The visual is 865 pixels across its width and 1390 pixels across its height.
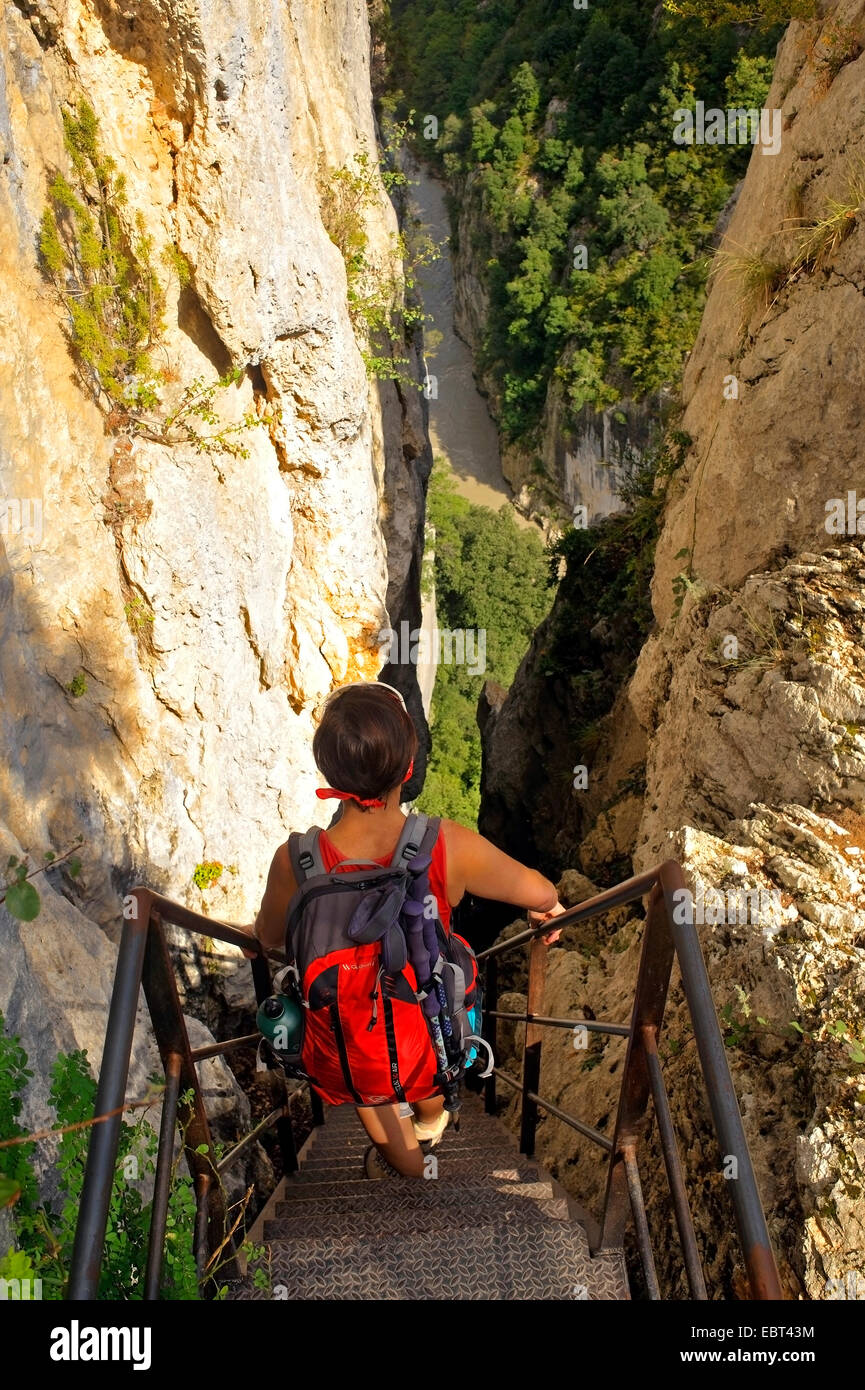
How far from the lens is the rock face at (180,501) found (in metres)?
4.99

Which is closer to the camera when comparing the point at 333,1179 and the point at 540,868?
the point at 333,1179

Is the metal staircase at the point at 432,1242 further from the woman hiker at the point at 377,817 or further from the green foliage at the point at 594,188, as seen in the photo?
the green foliage at the point at 594,188

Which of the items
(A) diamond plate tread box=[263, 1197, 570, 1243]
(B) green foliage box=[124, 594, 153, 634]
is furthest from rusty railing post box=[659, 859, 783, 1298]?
(B) green foliage box=[124, 594, 153, 634]

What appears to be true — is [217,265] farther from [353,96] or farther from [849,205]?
[353,96]

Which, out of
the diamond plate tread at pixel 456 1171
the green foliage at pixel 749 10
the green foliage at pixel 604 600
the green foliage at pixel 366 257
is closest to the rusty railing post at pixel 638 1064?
the diamond plate tread at pixel 456 1171

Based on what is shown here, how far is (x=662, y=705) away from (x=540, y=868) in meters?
5.16

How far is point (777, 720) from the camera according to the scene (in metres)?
4.36

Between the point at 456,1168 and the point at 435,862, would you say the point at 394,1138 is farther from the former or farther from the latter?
the point at 435,862

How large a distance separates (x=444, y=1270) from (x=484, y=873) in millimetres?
1071

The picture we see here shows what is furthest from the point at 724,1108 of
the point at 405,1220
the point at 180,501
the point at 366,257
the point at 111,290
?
the point at 366,257

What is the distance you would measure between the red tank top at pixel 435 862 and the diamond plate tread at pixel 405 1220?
961mm

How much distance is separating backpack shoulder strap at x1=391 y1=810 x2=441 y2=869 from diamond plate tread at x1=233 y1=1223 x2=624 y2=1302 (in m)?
1.10

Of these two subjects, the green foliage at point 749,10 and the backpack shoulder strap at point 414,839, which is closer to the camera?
the backpack shoulder strap at point 414,839
